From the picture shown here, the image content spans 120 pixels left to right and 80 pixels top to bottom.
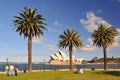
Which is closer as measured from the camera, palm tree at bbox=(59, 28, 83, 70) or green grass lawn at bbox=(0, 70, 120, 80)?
green grass lawn at bbox=(0, 70, 120, 80)

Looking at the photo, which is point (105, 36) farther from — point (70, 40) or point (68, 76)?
point (68, 76)

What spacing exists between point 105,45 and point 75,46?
9.47m

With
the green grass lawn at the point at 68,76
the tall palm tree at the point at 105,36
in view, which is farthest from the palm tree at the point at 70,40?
the green grass lawn at the point at 68,76

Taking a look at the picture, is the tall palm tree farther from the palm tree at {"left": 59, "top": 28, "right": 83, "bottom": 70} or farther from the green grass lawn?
the green grass lawn

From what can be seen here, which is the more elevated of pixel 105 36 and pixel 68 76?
pixel 105 36

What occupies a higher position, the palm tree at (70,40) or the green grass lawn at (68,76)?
the palm tree at (70,40)

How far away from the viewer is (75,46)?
8419 cm

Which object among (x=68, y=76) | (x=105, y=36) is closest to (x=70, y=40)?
(x=105, y=36)

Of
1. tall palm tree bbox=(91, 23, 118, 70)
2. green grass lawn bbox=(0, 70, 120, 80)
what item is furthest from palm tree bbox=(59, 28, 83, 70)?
green grass lawn bbox=(0, 70, 120, 80)

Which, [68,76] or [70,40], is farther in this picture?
[70,40]

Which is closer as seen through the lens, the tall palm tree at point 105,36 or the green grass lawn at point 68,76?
the green grass lawn at point 68,76

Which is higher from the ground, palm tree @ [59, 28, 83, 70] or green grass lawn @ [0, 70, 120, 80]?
palm tree @ [59, 28, 83, 70]

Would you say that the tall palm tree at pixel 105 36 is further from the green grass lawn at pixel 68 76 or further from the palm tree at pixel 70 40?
the green grass lawn at pixel 68 76

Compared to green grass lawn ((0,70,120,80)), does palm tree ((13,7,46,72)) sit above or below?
above
